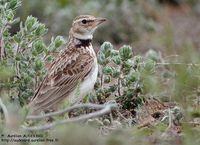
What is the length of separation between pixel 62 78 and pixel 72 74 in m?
0.12

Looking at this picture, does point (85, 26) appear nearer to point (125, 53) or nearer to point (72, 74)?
point (72, 74)

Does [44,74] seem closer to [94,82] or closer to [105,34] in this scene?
[94,82]

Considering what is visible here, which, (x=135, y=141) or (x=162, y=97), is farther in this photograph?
(x=162, y=97)

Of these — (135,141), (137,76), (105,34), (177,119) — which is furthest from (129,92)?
(105,34)

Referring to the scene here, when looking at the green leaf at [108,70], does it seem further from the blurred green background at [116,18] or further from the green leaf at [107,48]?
the blurred green background at [116,18]

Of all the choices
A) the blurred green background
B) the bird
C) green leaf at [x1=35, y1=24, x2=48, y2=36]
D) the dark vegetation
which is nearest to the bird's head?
the bird

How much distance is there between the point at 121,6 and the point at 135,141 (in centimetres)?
707

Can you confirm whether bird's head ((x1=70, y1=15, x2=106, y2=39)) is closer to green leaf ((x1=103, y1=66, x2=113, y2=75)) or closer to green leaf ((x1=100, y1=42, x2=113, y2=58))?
Answer: green leaf ((x1=100, y1=42, x2=113, y2=58))

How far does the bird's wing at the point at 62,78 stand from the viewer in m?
6.08

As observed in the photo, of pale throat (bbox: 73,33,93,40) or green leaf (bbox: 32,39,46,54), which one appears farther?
pale throat (bbox: 73,33,93,40)

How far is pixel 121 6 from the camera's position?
461 inches

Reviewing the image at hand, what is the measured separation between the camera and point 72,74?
6.48m

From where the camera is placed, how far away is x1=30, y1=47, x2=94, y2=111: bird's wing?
6082mm

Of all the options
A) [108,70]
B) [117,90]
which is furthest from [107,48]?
[117,90]
